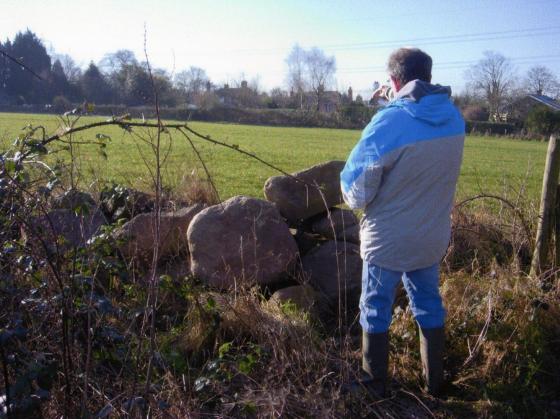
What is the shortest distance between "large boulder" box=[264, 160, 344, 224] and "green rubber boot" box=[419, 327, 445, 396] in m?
2.47

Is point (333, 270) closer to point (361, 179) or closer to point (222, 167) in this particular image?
point (361, 179)

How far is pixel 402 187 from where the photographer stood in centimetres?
304

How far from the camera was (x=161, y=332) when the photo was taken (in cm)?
392

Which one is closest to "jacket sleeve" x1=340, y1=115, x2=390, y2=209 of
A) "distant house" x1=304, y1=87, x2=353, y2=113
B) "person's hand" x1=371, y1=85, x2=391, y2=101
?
"person's hand" x1=371, y1=85, x2=391, y2=101

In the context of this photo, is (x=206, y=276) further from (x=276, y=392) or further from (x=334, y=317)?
(x=276, y=392)

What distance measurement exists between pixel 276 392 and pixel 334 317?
5.85ft

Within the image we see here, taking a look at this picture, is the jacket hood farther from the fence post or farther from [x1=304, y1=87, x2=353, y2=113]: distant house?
[x1=304, y1=87, x2=353, y2=113]: distant house

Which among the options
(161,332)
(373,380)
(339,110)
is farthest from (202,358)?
(339,110)

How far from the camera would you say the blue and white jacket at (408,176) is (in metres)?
2.94

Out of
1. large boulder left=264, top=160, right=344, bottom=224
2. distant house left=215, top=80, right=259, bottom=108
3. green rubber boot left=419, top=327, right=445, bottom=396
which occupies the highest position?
distant house left=215, top=80, right=259, bottom=108

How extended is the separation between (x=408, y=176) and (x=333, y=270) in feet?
7.44

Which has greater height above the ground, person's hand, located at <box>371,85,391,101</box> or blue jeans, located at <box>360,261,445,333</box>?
person's hand, located at <box>371,85,391,101</box>

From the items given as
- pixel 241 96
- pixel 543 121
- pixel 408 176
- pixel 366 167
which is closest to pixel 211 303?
pixel 366 167

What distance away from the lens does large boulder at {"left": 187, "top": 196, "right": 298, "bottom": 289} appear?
15.7 ft
